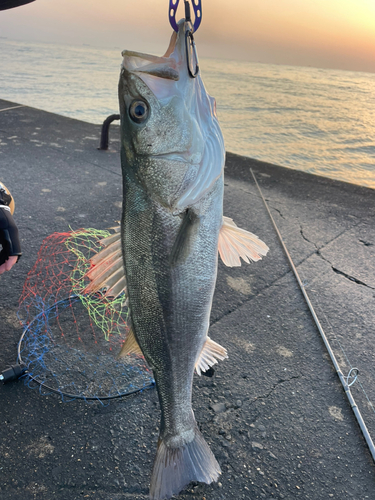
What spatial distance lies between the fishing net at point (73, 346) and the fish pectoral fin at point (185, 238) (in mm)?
1373

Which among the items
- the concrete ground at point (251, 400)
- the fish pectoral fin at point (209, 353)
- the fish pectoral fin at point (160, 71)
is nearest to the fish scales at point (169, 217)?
the fish pectoral fin at point (160, 71)

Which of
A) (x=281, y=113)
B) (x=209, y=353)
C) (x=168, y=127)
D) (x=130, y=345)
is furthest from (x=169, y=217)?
(x=281, y=113)

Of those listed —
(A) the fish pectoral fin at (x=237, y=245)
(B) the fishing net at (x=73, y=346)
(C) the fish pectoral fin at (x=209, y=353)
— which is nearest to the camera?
(A) the fish pectoral fin at (x=237, y=245)

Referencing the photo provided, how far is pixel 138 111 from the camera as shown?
1.31 meters

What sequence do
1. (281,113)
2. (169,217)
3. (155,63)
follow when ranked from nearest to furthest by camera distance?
1. (155,63)
2. (169,217)
3. (281,113)

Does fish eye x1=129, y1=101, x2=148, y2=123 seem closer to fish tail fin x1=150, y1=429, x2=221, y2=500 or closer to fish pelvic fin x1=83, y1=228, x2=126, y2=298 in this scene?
fish pelvic fin x1=83, y1=228, x2=126, y2=298

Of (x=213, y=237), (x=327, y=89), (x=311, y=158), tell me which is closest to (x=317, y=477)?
(x=213, y=237)

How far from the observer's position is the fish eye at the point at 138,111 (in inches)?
51.3

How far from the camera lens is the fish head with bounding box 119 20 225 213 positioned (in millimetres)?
1277

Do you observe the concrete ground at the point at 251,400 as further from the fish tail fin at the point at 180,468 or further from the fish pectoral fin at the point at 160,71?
the fish pectoral fin at the point at 160,71

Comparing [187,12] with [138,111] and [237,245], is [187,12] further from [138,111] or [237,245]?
[237,245]

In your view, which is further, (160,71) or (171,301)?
(171,301)

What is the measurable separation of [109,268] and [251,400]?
172 centimetres

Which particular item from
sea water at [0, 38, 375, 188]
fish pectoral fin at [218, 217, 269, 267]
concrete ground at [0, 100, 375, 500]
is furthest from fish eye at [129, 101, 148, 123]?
sea water at [0, 38, 375, 188]
